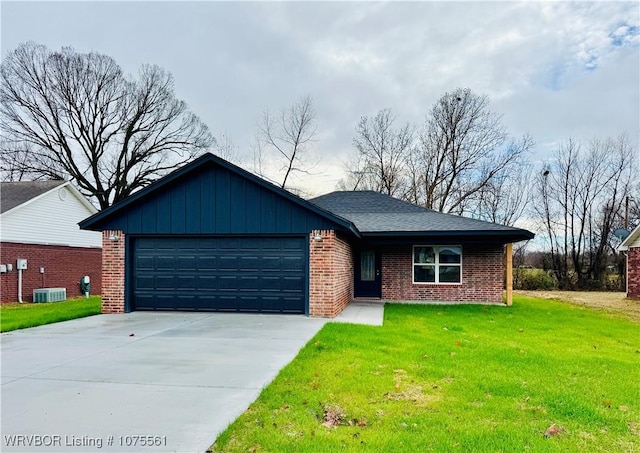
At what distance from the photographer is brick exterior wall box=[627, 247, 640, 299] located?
17.8 m

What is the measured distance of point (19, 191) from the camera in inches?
714

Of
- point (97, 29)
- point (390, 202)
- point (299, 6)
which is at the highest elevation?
point (97, 29)

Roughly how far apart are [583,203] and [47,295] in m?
29.7

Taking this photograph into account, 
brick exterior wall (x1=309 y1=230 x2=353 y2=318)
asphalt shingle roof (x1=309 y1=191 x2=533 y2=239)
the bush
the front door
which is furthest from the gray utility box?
the bush

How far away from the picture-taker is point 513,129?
25.6m

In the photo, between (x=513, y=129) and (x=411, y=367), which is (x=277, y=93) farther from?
(x=411, y=367)

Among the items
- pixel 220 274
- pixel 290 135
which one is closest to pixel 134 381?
pixel 220 274

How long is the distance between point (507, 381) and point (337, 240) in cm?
635

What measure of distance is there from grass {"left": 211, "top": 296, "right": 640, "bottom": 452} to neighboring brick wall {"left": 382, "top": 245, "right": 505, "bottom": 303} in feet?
18.6

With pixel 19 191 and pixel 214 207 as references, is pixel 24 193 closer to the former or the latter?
pixel 19 191

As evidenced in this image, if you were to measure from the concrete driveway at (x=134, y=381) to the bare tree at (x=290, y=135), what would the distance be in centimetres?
1837

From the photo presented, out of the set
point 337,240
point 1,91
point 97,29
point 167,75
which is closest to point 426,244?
point 337,240

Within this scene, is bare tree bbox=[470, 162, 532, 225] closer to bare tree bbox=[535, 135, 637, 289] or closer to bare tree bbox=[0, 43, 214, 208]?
bare tree bbox=[535, 135, 637, 289]

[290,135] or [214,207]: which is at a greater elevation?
[290,135]
